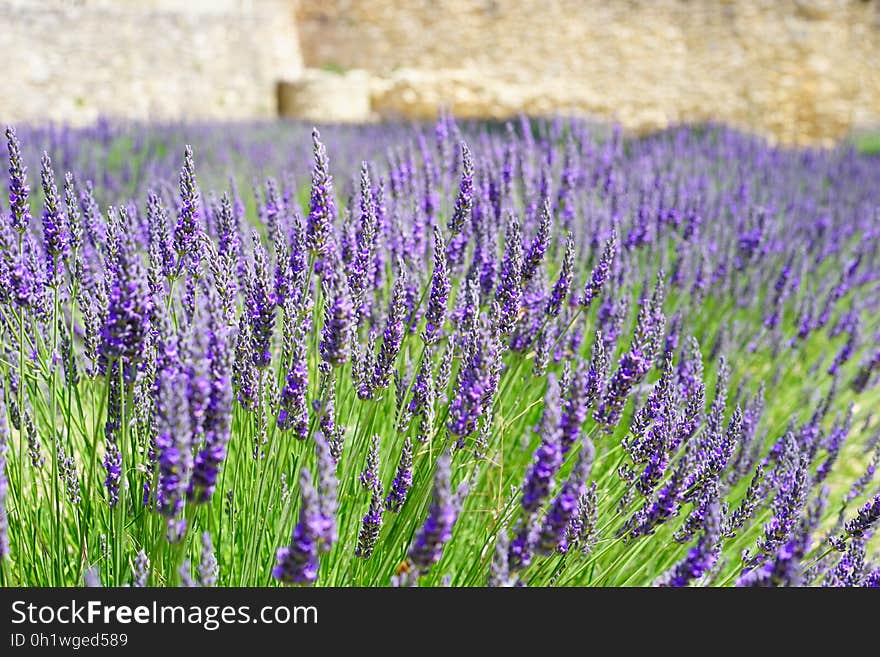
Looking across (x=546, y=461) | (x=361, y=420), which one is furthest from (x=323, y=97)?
(x=546, y=461)

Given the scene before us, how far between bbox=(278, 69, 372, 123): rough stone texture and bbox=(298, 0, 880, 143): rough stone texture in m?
1.03

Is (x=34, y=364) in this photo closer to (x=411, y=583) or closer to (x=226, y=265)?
(x=226, y=265)

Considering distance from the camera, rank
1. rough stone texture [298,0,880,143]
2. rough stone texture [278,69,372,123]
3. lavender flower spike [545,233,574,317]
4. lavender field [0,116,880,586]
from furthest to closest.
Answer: rough stone texture [298,0,880,143] → rough stone texture [278,69,372,123] → lavender flower spike [545,233,574,317] → lavender field [0,116,880,586]

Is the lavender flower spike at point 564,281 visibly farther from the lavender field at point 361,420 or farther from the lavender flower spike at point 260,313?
the lavender flower spike at point 260,313

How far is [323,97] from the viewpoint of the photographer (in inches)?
495

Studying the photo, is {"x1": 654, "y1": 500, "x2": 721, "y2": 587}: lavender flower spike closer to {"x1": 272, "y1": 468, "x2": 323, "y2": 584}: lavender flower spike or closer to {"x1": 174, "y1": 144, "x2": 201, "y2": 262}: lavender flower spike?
{"x1": 272, "y1": 468, "x2": 323, "y2": 584}: lavender flower spike

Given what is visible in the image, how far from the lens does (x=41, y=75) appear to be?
10062 mm

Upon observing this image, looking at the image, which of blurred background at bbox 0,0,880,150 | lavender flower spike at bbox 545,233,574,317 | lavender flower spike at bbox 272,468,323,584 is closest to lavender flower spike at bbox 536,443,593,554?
lavender flower spike at bbox 272,468,323,584

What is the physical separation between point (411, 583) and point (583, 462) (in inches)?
12.6

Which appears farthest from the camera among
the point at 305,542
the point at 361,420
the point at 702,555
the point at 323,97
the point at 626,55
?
the point at 626,55

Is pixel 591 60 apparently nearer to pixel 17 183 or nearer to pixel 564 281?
pixel 564 281

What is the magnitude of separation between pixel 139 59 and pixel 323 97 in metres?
2.92

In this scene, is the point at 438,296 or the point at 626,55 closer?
the point at 438,296

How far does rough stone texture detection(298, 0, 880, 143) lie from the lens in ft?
47.4
